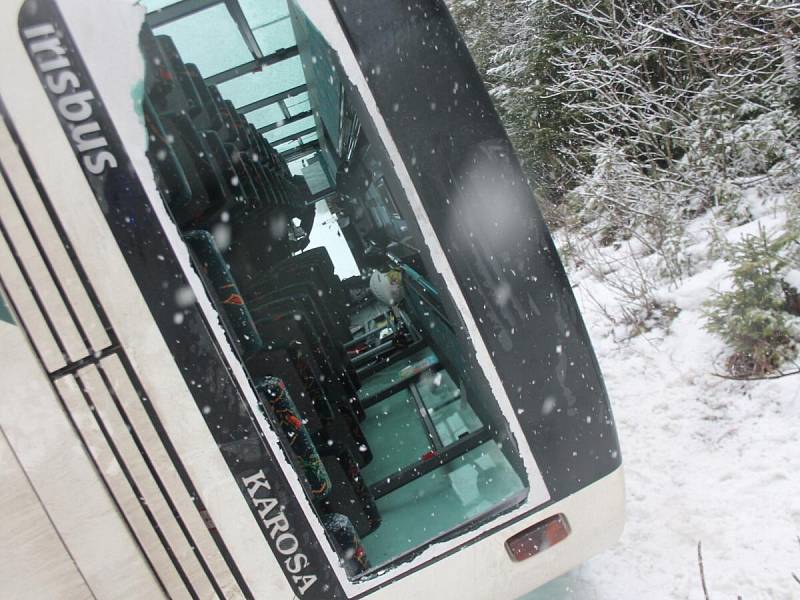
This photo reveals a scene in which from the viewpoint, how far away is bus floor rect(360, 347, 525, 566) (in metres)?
2.70

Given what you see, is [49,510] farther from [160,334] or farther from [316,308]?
[316,308]

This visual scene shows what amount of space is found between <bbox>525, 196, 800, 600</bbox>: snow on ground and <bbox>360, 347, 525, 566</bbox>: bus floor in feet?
1.72

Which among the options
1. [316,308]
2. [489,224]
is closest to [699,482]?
[489,224]

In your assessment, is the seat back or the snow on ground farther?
the snow on ground

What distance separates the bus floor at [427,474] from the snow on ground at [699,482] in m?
0.52

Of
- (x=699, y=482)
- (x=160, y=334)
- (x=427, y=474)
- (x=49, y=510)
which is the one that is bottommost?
(x=699, y=482)

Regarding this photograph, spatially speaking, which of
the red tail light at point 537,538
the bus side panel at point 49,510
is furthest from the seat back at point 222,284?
the red tail light at point 537,538

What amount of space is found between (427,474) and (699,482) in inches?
53.3

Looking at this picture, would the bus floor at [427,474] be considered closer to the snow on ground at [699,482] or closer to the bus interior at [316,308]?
the bus interior at [316,308]

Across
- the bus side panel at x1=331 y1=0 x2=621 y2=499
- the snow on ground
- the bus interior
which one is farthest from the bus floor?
the snow on ground

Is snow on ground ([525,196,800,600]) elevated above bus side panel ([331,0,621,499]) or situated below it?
below

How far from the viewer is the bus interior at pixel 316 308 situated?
1.92 metres

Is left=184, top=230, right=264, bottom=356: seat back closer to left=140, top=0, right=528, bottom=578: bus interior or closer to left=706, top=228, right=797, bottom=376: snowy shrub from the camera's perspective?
left=140, top=0, right=528, bottom=578: bus interior

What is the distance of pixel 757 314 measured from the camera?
126 inches
